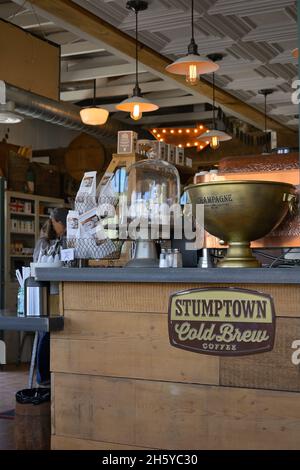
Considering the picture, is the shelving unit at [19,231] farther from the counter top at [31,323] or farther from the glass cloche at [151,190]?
the counter top at [31,323]

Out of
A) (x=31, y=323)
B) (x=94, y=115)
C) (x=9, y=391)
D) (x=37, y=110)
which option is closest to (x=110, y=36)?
(x=94, y=115)

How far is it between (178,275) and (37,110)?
20.4ft

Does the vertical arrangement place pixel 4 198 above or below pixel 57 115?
below

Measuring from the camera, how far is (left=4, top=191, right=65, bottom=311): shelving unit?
7.74 m

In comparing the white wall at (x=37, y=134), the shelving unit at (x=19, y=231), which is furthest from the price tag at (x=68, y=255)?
the white wall at (x=37, y=134)

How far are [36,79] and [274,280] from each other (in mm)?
5000

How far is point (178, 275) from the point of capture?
85.4 inches

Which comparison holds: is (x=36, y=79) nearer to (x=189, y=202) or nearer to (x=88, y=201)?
(x=88, y=201)

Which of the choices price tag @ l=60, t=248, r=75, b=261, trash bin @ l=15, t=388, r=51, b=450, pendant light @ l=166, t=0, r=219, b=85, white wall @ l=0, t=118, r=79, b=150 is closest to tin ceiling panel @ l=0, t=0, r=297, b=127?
pendant light @ l=166, t=0, r=219, b=85

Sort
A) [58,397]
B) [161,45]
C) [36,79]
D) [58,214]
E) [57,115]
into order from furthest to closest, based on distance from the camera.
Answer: [57,115] → [161,45] → [36,79] → [58,214] → [58,397]

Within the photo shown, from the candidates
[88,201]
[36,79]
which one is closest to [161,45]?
[36,79]

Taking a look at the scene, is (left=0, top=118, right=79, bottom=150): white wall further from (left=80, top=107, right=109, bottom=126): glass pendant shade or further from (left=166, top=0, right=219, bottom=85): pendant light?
(left=166, top=0, right=219, bottom=85): pendant light

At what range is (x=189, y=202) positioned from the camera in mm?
2494

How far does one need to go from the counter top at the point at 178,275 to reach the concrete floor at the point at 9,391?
77.7 inches
